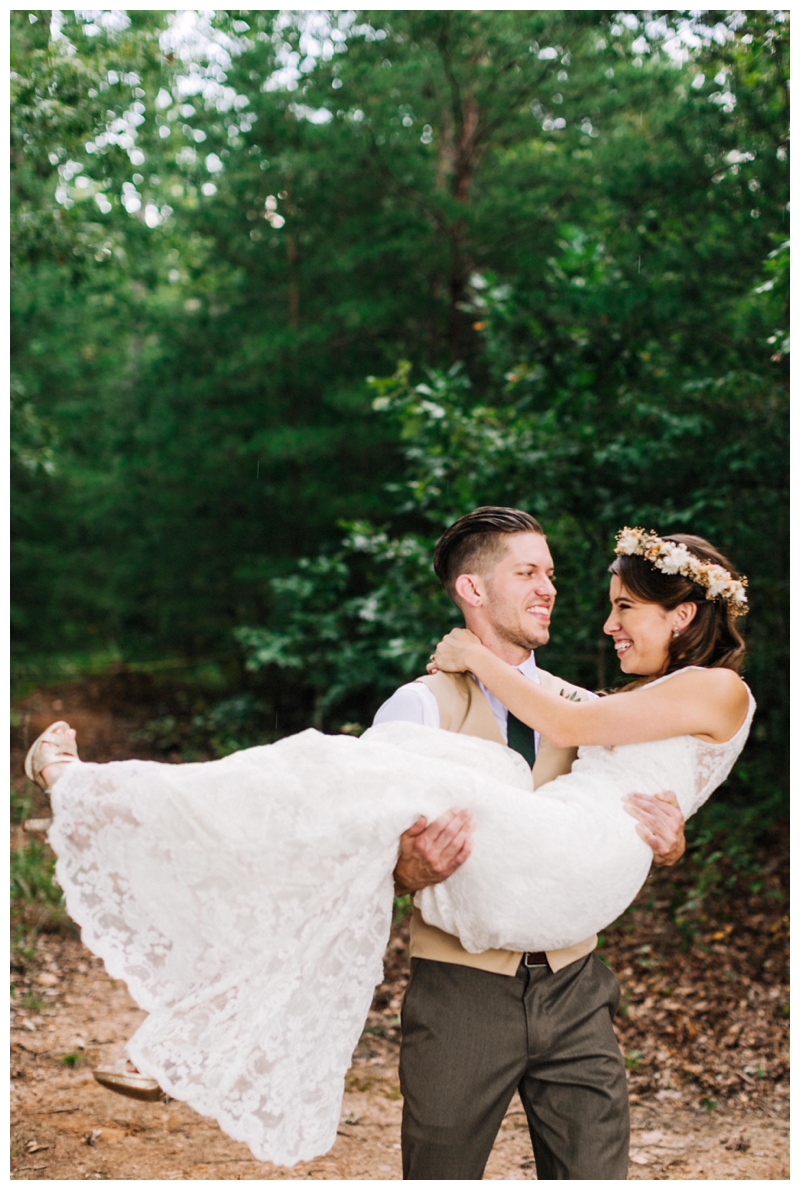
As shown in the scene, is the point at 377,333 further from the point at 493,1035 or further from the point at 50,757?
the point at 493,1035

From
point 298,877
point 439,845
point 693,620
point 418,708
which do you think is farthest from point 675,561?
point 298,877

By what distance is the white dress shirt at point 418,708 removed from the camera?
94.3 inches

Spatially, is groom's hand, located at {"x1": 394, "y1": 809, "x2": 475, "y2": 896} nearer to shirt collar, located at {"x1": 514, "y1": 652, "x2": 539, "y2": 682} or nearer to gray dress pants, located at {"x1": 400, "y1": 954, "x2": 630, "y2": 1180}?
gray dress pants, located at {"x1": 400, "y1": 954, "x2": 630, "y2": 1180}

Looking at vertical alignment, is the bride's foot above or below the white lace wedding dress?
above

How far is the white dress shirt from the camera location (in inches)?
94.3

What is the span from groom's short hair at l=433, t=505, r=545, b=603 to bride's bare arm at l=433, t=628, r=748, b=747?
0.81ft

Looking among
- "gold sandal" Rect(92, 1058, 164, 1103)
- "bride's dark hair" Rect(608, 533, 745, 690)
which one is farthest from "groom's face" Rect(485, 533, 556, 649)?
"gold sandal" Rect(92, 1058, 164, 1103)

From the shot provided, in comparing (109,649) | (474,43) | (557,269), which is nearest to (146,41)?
(474,43)

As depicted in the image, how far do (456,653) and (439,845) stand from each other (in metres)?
0.53

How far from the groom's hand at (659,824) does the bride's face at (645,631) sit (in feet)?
1.29

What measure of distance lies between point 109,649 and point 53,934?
12426 millimetres

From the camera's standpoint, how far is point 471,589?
2.58m

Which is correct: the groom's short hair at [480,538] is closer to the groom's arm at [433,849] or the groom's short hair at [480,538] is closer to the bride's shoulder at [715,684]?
the bride's shoulder at [715,684]

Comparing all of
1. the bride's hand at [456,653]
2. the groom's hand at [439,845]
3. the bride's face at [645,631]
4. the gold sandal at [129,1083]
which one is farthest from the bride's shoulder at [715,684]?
the gold sandal at [129,1083]
